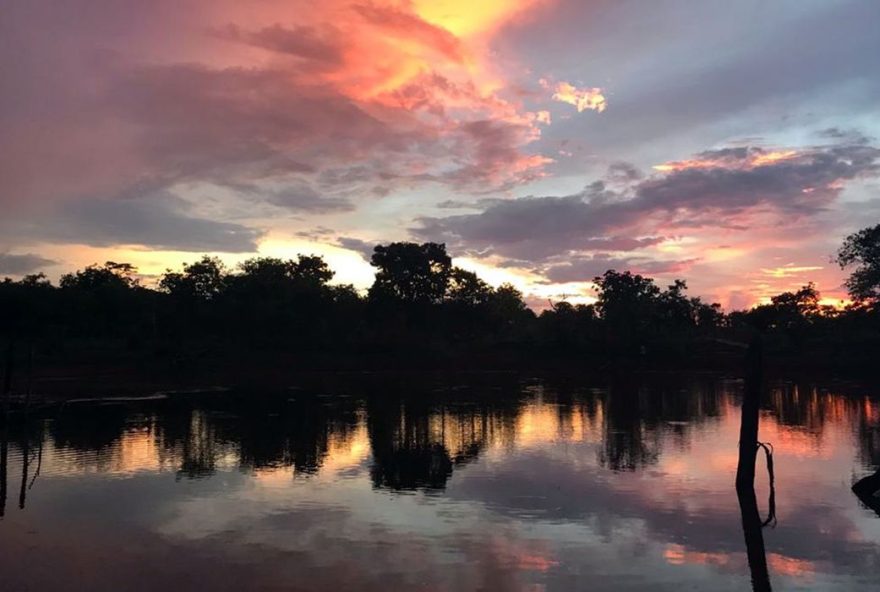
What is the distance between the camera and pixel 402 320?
259 feet

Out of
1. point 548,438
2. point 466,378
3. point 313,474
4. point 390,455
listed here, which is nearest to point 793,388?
point 466,378

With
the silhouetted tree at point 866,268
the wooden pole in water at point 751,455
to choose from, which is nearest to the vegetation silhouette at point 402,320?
the silhouetted tree at point 866,268

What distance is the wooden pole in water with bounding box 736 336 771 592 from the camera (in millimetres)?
11980

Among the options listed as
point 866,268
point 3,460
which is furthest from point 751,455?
point 866,268

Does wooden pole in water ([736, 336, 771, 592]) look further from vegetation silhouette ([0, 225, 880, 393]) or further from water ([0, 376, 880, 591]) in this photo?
vegetation silhouette ([0, 225, 880, 393])

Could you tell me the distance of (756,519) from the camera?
43.7 ft

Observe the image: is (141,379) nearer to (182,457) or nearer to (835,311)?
(182,457)

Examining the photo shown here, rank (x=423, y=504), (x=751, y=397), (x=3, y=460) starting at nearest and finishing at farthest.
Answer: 1. (x=751, y=397)
2. (x=423, y=504)
3. (x=3, y=460)

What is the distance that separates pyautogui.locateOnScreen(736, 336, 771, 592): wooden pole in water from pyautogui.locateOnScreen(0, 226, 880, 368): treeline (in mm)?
53514

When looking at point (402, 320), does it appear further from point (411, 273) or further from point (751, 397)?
point (751, 397)

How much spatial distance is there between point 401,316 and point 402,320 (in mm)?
735

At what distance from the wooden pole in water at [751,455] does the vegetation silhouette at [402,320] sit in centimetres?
4582

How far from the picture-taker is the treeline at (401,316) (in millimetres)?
64500

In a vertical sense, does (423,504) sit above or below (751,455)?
below
